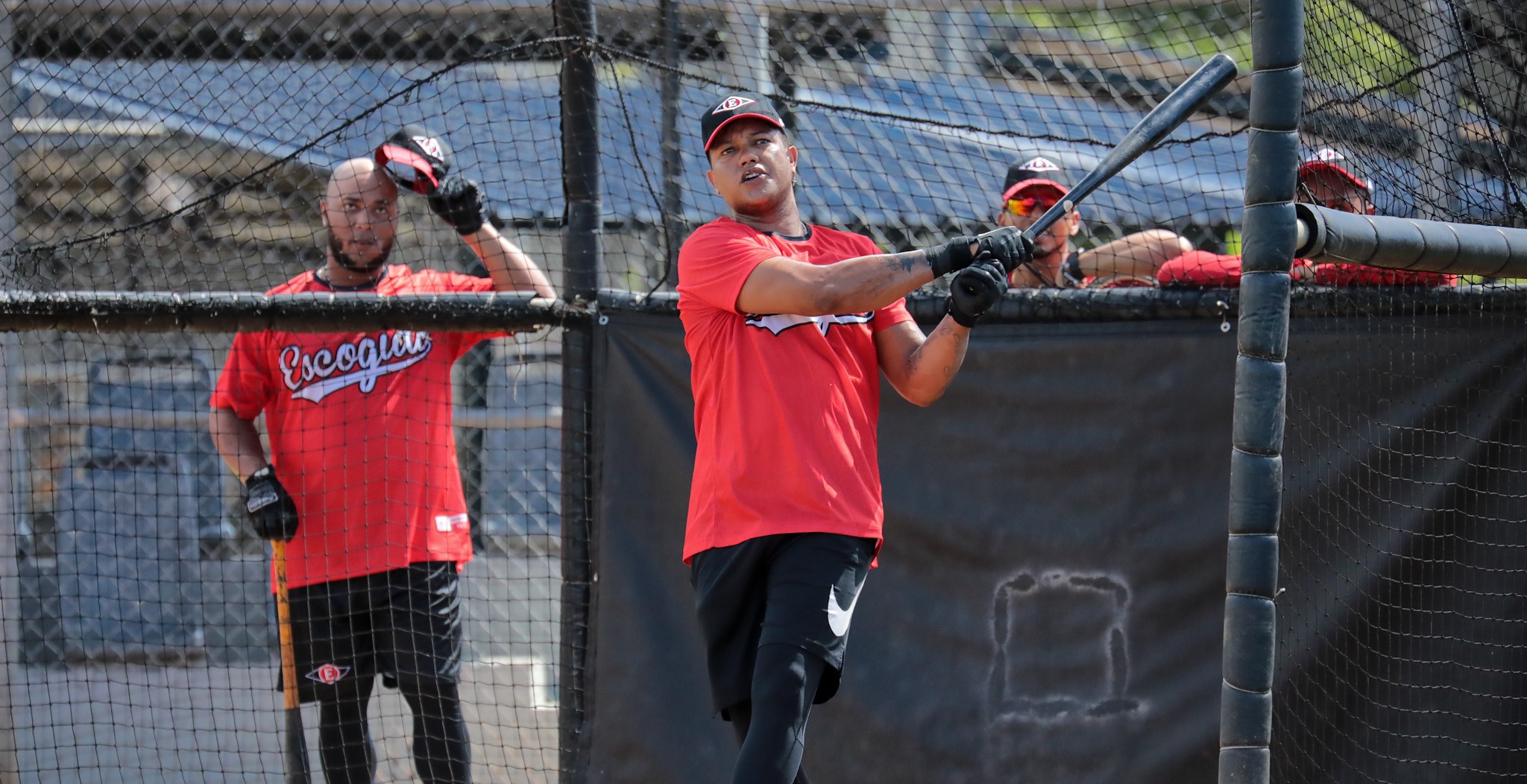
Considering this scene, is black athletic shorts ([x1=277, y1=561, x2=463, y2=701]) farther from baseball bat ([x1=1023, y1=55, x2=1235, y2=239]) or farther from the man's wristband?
baseball bat ([x1=1023, y1=55, x2=1235, y2=239])

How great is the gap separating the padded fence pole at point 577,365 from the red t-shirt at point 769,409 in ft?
2.79

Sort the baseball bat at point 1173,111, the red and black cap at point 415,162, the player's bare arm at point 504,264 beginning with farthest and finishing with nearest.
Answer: the player's bare arm at point 504,264, the red and black cap at point 415,162, the baseball bat at point 1173,111

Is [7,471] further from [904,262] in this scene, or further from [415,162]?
[904,262]

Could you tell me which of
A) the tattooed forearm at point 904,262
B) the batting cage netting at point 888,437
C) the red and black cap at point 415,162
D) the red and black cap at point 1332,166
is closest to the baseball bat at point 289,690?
the batting cage netting at point 888,437

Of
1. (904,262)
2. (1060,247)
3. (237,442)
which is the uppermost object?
(1060,247)

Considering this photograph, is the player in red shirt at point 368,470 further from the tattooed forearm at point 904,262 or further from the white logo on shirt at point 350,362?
the tattooed forearm at point 904,262

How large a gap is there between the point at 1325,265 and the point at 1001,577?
123 centimetres

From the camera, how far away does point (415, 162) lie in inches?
152

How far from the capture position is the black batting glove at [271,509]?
390 cm

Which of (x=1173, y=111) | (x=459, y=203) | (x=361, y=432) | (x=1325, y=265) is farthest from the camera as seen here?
(x=361, y=432)

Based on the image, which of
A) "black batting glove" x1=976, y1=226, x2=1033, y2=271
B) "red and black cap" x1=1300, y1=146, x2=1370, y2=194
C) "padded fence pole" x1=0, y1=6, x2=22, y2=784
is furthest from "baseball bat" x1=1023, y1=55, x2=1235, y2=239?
"padded fence pole" x1=0, y1=6, x2=22, y2=784

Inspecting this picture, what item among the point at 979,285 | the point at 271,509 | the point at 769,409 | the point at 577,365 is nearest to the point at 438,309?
the point at 577,365

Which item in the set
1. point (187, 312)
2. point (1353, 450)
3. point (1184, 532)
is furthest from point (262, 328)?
point (1353, 450)

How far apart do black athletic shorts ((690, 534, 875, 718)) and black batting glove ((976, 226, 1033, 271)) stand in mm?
664
